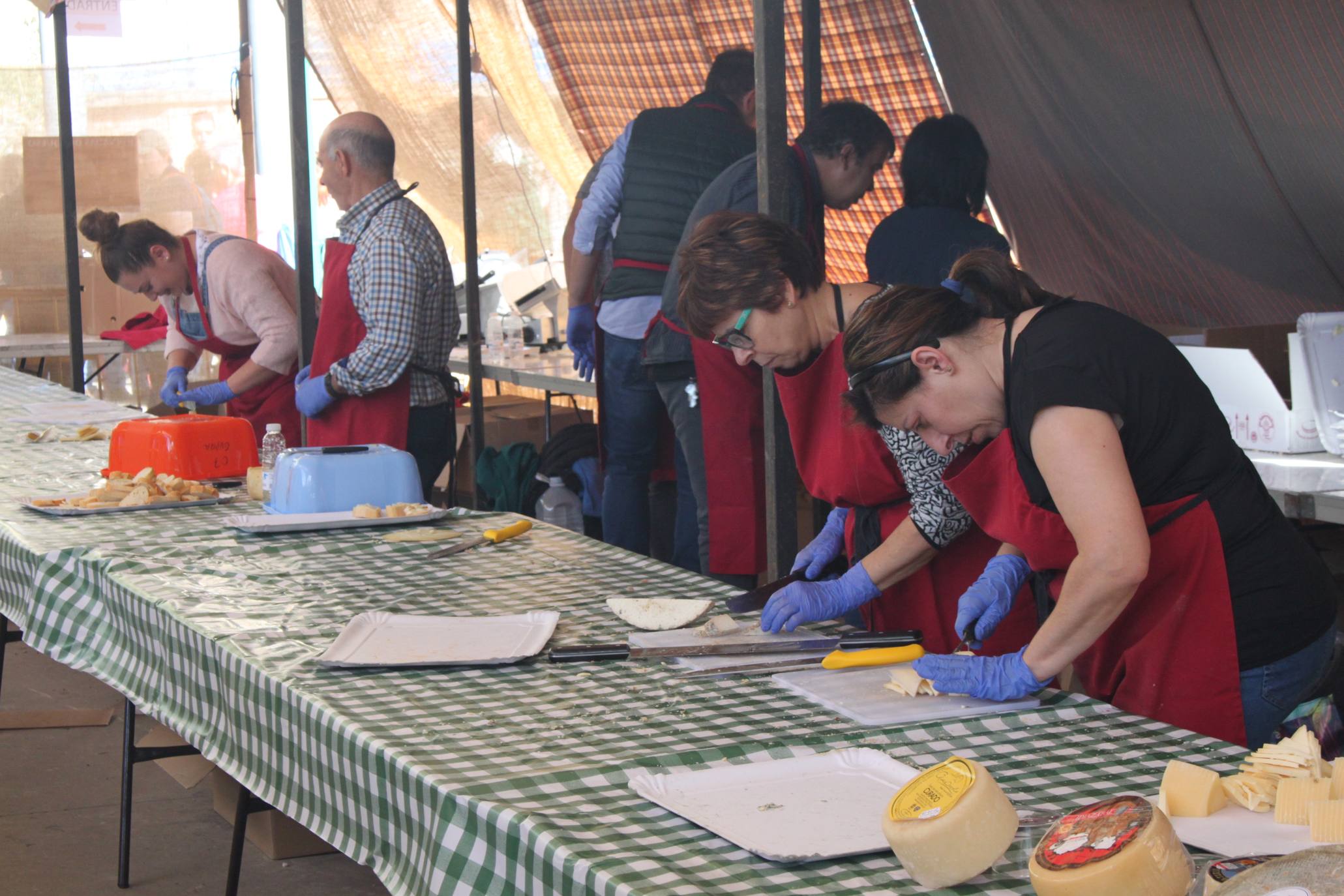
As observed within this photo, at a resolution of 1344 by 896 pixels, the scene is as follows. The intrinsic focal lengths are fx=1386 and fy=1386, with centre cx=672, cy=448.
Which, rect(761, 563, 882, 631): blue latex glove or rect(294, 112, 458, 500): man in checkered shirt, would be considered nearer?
rect(761, 563, 882, 631): blue latex glove

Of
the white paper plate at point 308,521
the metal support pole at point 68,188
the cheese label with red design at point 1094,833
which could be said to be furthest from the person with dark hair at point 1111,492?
the metal support pole at point 68,188

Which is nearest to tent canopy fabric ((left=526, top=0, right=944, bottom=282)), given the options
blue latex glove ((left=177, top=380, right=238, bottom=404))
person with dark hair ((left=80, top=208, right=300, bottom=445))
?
person with dark hair ((left=80, top=208, right=300, bottom=445))

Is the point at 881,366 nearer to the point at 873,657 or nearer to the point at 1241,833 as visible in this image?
the point at 873,657

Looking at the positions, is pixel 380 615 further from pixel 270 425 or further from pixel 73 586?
pixel 270 425

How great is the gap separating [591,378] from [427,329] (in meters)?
1.05

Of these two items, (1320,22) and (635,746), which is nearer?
(635,746)

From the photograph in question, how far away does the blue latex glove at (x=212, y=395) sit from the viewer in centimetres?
421

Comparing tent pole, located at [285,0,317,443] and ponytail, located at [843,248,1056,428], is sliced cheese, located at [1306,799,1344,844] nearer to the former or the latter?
ponytail, located at [843,248,1056,428]

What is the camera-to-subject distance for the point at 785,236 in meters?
2.14

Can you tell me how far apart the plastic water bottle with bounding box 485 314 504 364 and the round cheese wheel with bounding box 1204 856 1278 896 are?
16.3 ft

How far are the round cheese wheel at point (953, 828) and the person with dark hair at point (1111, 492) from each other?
454 mm

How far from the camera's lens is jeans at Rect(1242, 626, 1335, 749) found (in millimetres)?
1736

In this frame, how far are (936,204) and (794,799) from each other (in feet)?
6.86

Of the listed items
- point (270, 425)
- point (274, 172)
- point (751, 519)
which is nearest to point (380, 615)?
point (270, 425)
